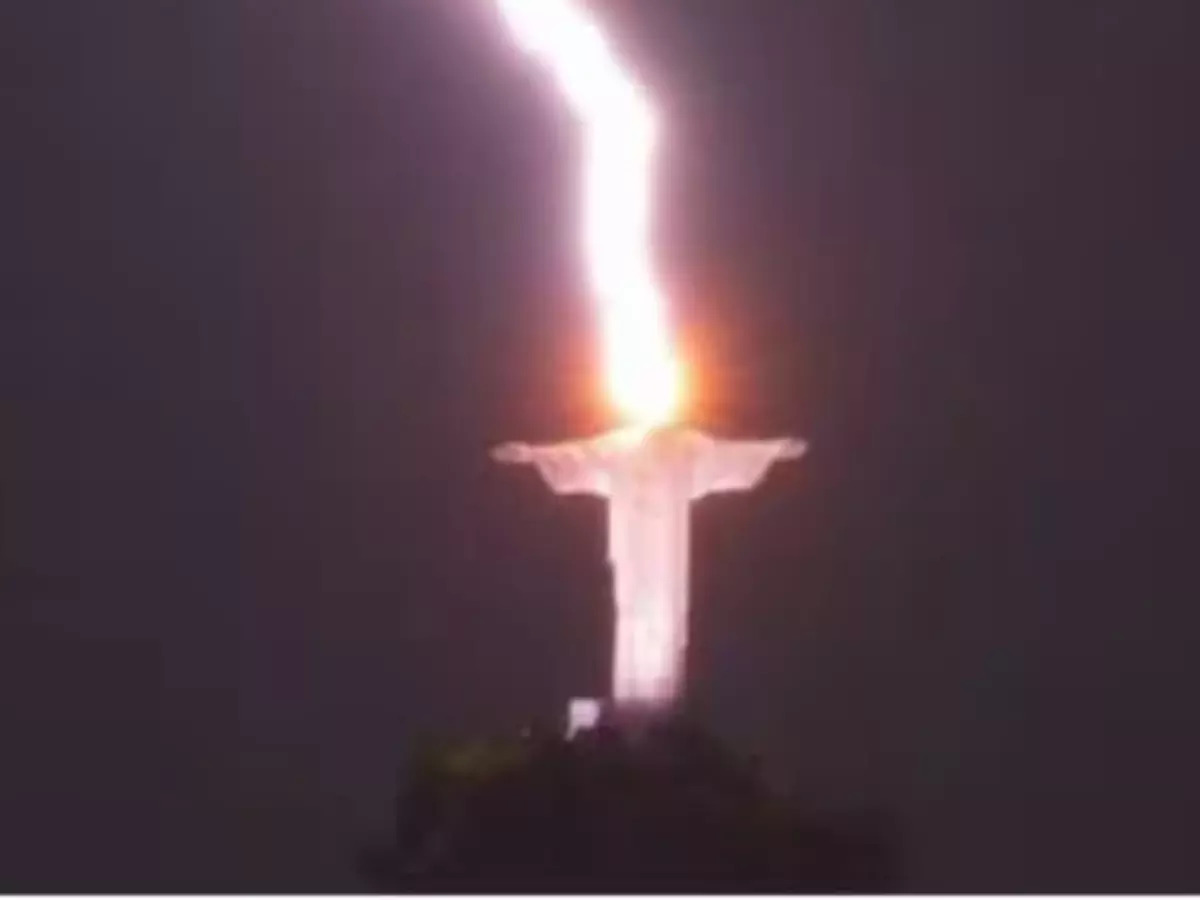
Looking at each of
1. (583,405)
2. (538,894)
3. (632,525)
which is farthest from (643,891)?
(583,405)

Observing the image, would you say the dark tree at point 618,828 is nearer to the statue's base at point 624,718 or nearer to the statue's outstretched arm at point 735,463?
the statue's base at point 624,718

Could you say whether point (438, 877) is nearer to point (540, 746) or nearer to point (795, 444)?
point (540, 746)

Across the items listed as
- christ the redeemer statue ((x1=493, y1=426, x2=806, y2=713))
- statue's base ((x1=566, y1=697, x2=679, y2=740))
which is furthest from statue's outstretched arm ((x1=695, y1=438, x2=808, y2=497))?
statue's base ((x1=566, y1=697, x2=679, y2=740))

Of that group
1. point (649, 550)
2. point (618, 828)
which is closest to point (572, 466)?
point (649, 550)

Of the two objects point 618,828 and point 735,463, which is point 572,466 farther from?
point 618,828

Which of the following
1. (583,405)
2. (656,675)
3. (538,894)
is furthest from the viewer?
(583,405)

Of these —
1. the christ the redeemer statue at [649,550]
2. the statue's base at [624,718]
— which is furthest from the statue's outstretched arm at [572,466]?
the statue's base at [624,718]
